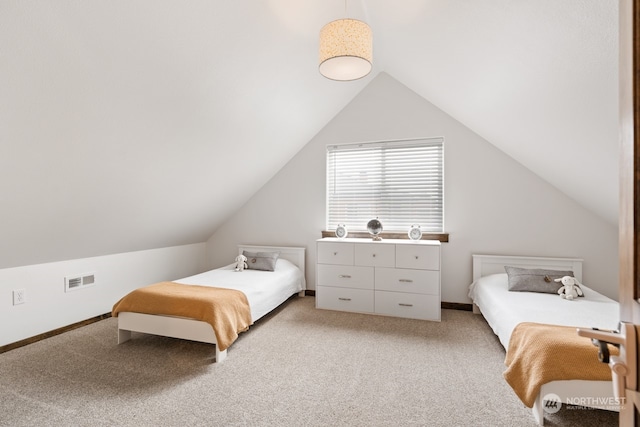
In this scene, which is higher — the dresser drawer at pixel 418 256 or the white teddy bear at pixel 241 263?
the dresser drawer at pixel 418 256

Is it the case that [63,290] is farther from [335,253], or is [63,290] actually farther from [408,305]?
[408,305]

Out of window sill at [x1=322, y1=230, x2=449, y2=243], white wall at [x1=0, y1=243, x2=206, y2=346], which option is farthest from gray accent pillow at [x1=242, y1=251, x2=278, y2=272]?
white wall at [x1=0, y1=243, x2=206, y2=346]

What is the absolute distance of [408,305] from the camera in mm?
3309

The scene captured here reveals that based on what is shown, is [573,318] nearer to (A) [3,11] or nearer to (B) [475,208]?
(B) [475,208]

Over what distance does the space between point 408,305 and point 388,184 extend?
1.50 metres

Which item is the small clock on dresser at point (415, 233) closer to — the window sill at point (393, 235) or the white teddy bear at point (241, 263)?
the window sill at point (393, 235)

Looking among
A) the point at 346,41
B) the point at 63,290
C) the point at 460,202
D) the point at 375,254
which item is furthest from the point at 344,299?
the point at 63,290

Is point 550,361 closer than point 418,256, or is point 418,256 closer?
point 550,361

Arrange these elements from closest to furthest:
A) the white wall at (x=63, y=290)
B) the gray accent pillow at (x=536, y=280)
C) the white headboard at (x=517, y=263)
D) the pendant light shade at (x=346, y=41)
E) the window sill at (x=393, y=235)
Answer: the pendant light shade at (x=346, y=41)
the white wall at (x=63, y=290)
the gray accent pillow at (x=536, y=280)
the white headboard at (x=517, y=263)
the window sill at (x=393, y=235)

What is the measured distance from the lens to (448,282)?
362 cm

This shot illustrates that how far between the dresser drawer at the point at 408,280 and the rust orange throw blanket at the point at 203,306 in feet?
4.90

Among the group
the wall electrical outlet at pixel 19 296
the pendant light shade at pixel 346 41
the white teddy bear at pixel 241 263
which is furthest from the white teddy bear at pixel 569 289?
the wall electrical outlet at pixel 19 296

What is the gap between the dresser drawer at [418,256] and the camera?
3.22 m

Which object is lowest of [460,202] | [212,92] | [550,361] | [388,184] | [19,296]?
[550,361]
